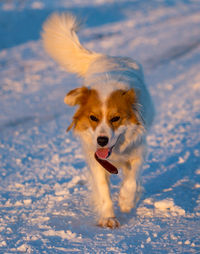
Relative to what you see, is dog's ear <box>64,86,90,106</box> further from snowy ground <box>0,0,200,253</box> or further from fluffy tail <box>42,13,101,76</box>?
fluffy tail <box>42,13,101,76</box>

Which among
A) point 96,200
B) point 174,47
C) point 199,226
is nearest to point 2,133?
point 96,200

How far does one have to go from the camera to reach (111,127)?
12.5 ft

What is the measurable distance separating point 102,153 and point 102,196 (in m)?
0.54

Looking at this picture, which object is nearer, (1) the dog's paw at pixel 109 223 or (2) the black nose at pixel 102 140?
(2) the black nose at pixel 102 140

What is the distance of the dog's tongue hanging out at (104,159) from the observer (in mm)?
3916

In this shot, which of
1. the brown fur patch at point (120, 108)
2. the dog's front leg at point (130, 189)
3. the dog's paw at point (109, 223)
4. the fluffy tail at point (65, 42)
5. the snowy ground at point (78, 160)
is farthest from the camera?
the fluffy tail at point (65, 42)

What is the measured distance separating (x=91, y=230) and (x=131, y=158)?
93 centimetres

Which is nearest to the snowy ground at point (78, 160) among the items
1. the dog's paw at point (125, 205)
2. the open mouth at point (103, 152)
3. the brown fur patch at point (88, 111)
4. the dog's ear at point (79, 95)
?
the dog's paw at point (125, 205)

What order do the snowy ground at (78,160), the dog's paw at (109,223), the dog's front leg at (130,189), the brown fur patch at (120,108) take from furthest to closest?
1. the dog's front leg at (130,189)
2. the dog's paw at (109,223)
3. the brown fur patch at (120,108)
4. the snowy ground at (78,160)

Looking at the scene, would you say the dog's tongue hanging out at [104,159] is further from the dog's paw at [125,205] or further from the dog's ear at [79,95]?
the dog's ear at [79,95]

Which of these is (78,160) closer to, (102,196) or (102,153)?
(102,196)

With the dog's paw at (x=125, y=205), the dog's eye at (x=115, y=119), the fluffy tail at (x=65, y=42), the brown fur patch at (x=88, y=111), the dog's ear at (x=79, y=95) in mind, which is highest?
the fluffy tail at (x=65, y=42)

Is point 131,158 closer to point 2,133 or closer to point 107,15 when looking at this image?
point 2,133

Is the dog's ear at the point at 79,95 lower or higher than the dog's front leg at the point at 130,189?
higher
